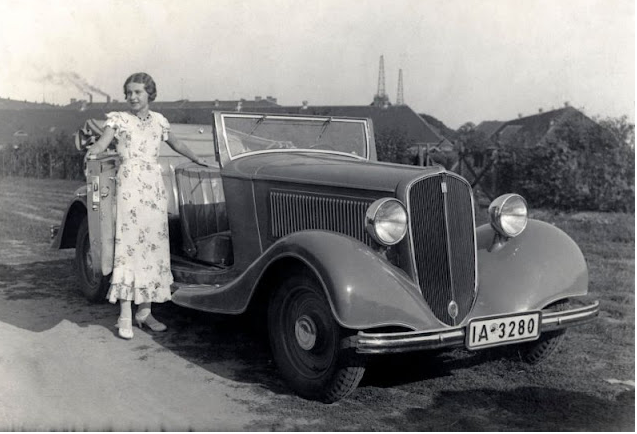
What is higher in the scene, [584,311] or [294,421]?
[584,311]

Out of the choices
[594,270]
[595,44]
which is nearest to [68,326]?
[595,44]

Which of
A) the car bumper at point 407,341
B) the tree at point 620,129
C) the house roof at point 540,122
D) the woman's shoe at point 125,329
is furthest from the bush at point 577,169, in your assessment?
the woman's shoe at point 125,329

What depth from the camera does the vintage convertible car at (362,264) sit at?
10.4ft

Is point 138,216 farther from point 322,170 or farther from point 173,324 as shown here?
point 322,170

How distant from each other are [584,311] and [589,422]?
2.20ft

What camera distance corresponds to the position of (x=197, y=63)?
16.5 feet

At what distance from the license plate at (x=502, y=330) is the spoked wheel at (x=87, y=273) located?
3.15 metres

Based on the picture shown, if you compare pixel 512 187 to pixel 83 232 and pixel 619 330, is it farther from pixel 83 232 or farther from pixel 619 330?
pixel 83 232

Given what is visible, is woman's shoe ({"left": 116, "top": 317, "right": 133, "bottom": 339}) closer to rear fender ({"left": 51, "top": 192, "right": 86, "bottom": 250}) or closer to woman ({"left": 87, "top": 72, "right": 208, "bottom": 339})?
woman ({"left": 87, "top": 72, "right": 208, "bottom": 339})

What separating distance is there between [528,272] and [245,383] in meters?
1.69

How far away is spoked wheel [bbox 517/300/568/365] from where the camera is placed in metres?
3.89

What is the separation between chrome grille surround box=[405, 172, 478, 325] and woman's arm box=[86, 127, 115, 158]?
6.57ft

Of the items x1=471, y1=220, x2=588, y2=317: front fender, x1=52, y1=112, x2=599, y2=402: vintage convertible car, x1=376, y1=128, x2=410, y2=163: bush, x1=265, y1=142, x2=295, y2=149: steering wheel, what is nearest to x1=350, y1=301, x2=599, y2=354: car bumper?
x1=52, y1=112, x2=599, y2=402: vintage convertible car

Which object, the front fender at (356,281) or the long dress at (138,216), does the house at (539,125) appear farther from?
the front fender at (356,281)
